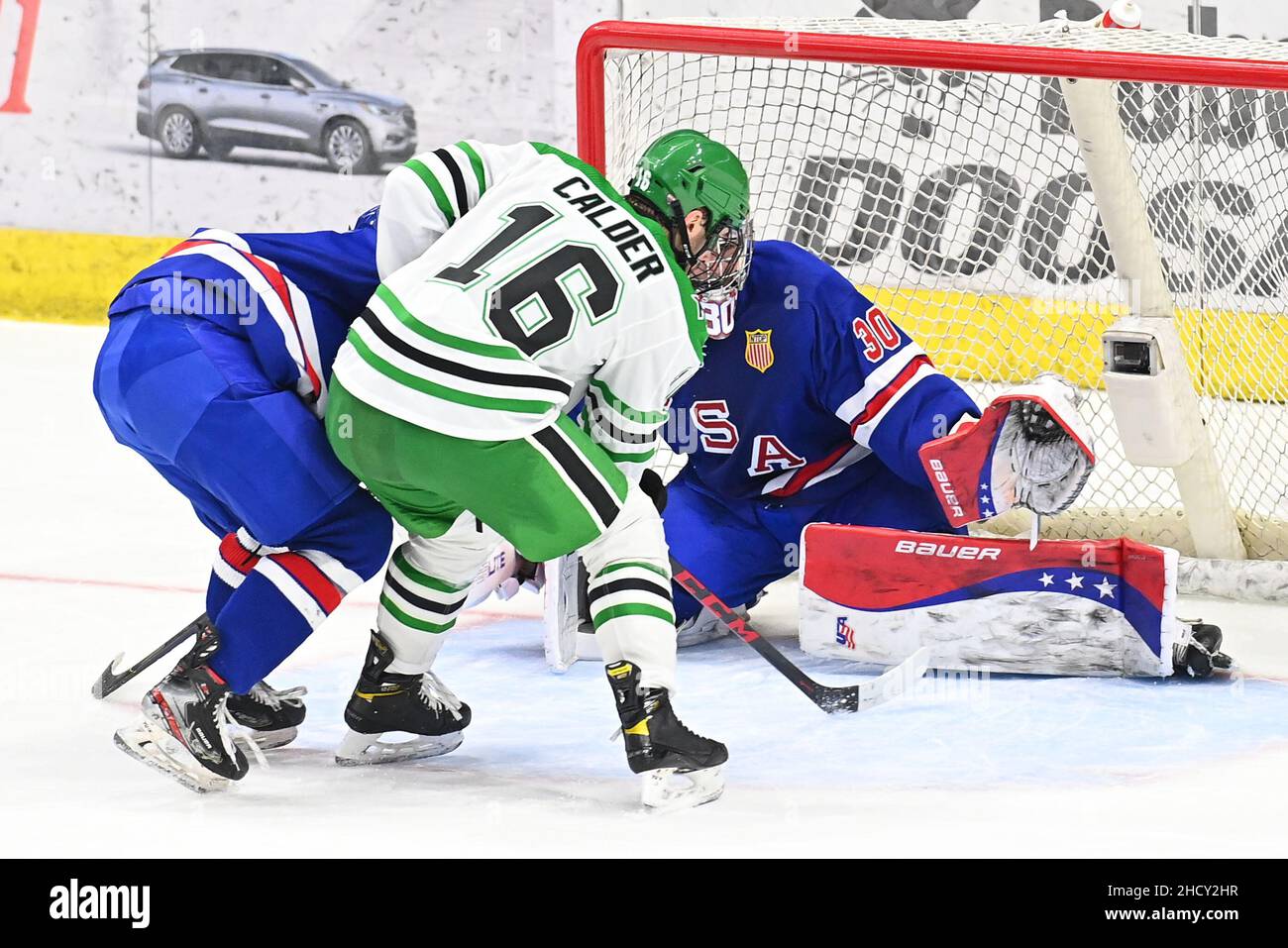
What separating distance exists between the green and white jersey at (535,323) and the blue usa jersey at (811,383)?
713 millimetres

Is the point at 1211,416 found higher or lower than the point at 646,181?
lower

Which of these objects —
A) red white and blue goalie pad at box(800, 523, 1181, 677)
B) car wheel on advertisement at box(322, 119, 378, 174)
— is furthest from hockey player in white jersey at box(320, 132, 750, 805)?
car wheel on advertisement at box(322, 119, 378, 174)

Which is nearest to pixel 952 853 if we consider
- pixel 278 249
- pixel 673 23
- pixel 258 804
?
pixel 258 804

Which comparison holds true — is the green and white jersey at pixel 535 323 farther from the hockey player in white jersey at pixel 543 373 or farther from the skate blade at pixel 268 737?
the skate blade at pixel 268 737

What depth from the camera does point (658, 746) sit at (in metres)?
2.15

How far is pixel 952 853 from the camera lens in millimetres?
2012

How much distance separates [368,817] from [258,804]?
0.48 ft

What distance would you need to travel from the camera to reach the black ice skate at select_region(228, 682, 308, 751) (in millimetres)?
2459

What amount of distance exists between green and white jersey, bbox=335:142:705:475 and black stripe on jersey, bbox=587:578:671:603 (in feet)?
0.46

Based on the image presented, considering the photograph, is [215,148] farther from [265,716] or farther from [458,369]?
[458,369]

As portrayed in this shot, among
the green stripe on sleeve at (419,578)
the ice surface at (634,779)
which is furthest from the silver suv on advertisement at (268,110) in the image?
the green stripe on sleeve at (419,578)

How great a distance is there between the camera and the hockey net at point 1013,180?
9.57 feet

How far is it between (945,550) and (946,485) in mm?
180

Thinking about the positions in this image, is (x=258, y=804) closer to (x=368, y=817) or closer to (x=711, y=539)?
(x=368, y=817)
